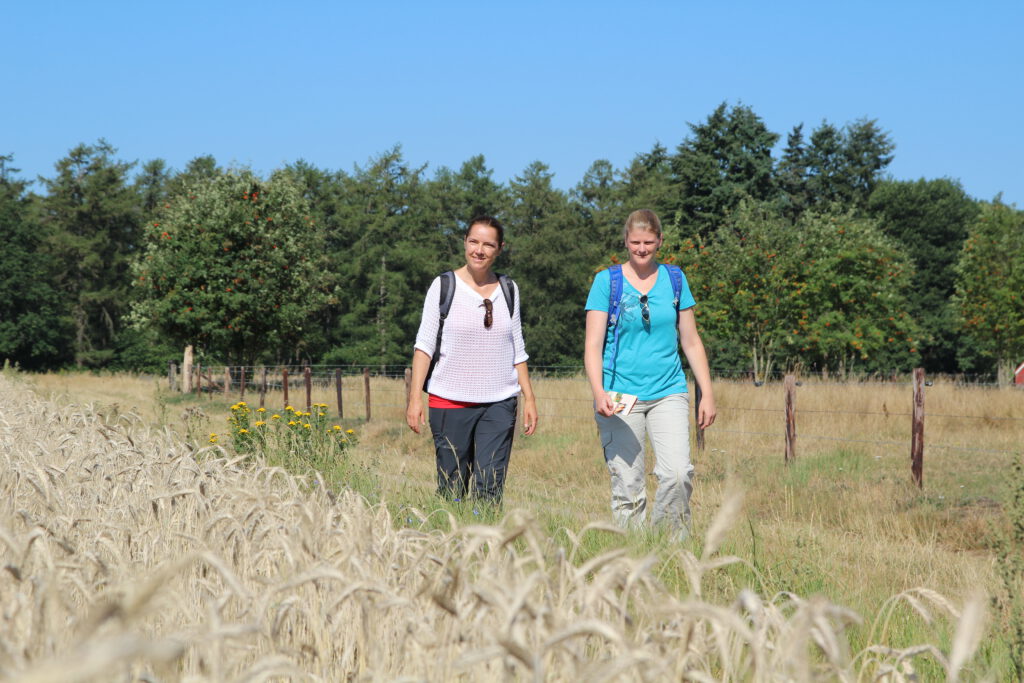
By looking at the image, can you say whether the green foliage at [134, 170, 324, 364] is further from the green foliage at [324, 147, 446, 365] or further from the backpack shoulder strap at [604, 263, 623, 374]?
the backpack shoulder strap at [604, 263, 623, 374]

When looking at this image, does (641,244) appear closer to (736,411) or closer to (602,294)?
(602,294)

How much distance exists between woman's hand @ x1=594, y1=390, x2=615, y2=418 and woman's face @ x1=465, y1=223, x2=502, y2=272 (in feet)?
3.15

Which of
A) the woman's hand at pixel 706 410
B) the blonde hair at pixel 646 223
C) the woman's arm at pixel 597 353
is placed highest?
the blonde hair at pixel 646 223

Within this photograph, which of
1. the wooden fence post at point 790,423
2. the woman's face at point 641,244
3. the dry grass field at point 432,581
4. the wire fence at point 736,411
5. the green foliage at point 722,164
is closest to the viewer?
the dry grass field at point 432,581

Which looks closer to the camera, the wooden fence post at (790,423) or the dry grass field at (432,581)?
the dry grass field at (432,581)

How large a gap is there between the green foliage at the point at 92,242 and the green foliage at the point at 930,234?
152ft

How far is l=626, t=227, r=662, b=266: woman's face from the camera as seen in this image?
5375 mm

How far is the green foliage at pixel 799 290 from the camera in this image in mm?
30062

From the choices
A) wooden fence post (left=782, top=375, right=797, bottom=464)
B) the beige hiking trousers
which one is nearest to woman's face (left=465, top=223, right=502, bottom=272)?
the beige hiking trousers

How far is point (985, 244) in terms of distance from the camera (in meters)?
37.8

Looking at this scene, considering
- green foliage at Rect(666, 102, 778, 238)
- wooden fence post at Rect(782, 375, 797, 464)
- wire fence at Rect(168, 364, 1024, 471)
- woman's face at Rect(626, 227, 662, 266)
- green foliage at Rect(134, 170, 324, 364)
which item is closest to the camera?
woman's face at Rect(626, 227, 662, 266)

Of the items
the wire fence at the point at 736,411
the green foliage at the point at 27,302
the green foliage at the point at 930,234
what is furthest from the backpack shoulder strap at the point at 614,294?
the green foliage at the point at 27,302

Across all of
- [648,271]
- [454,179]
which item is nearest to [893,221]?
[454,179]

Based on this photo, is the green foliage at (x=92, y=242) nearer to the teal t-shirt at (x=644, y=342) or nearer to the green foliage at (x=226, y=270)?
the green foliage at (x=226, y=270)
